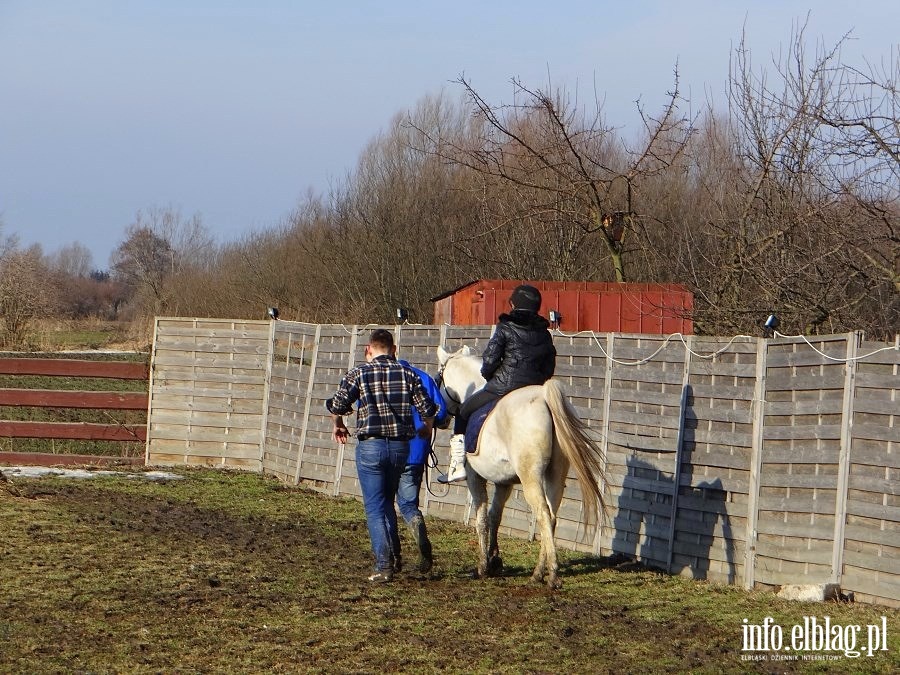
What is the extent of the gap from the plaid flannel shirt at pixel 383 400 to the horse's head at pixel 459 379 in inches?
36.1

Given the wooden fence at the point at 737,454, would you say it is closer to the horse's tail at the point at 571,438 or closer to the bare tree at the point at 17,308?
the horse's tail at the point at 571,438

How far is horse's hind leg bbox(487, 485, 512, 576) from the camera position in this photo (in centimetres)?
940

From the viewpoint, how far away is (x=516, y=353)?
29.9ft

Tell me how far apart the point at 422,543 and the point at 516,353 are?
1.74 m

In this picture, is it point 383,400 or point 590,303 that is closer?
point 383,400

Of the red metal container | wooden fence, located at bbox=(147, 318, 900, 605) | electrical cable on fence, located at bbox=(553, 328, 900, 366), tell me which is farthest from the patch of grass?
the red metal container

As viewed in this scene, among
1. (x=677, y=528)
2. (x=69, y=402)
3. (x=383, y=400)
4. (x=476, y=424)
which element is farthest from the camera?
(x=69, y=402)

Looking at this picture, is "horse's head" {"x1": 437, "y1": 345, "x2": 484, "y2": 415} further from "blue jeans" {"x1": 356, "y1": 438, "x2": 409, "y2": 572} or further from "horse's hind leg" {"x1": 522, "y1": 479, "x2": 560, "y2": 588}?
"horse's hind leg" {"x1": 522, "y1": 479, "x2": 560, "y2": 588}

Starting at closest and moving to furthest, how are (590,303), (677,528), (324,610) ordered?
(324,610) < (677,528) < (590,303)

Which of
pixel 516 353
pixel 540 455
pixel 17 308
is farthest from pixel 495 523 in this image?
pixel 17 308

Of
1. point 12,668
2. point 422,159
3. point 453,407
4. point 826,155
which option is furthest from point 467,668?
point 422,159

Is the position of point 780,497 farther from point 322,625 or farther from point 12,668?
point 12,668

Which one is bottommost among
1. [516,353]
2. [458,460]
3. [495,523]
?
[495,523]

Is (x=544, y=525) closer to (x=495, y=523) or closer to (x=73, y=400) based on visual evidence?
(x=495, y=523)
